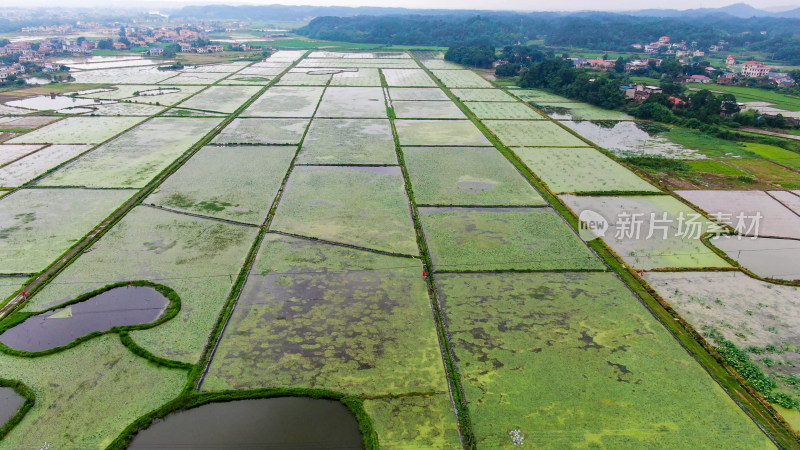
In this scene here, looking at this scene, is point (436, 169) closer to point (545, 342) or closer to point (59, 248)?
point (545, 342)

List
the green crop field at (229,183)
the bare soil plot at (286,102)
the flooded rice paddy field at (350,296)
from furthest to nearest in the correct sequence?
the bare soil plot at (286,102)
the green crop field at (229,183)
the flooded rice paddy field at (350,296)

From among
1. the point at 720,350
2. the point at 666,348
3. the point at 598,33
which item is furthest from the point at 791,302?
the point at 598,33

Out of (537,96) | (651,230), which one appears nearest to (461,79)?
(537,96)

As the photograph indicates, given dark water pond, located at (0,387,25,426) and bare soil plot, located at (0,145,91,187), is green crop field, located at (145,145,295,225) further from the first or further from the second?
dark water pond, located at (0,387,25,426)

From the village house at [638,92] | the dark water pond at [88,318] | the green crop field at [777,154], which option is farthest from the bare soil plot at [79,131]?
the village house at [638,92]

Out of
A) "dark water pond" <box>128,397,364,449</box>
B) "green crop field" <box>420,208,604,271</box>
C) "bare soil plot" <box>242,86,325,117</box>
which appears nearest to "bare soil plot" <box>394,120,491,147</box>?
"bare soil plot" <box>242,86,325,117</box>

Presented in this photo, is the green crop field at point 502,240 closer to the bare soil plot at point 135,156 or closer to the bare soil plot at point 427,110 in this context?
the bare soil plot at point 135,156
